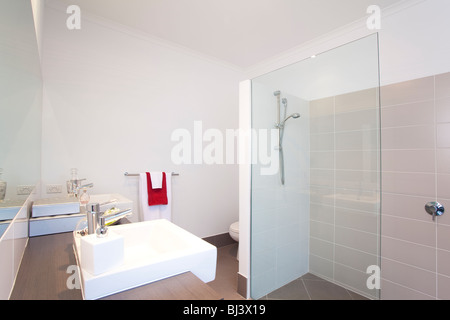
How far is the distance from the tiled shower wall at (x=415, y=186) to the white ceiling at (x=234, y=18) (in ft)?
2.83

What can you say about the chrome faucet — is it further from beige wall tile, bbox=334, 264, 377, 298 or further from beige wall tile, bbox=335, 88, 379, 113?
beige wall tile, bbox=334, 264, 377, 298

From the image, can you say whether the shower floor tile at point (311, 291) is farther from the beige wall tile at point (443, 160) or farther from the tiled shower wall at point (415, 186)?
the beige wall tile at point (443, 160)

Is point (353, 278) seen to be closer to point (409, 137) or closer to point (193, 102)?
point (409, 137)

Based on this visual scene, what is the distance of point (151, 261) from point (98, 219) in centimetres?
25

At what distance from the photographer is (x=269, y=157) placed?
203 centimetres

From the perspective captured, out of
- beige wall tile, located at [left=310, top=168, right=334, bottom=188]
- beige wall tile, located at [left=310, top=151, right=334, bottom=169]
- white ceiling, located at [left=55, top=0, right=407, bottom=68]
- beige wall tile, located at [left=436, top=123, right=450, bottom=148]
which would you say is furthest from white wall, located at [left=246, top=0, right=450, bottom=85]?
beige wall tile, located at [left=310, top=168, right=334, bottom=188]

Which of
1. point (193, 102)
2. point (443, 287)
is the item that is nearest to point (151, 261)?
point (443, 287)

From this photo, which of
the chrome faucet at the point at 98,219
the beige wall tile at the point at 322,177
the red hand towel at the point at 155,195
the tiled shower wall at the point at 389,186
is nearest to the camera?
the chrome faucet at the point at 98,219

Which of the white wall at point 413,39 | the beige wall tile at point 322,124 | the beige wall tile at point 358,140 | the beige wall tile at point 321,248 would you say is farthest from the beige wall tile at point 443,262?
the white wall at point 413,39

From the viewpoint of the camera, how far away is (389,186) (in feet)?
6.26

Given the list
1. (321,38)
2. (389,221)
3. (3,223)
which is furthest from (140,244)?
(321,38)

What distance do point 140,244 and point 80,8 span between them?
2239 millimetres

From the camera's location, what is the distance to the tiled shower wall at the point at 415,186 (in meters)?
1.65
